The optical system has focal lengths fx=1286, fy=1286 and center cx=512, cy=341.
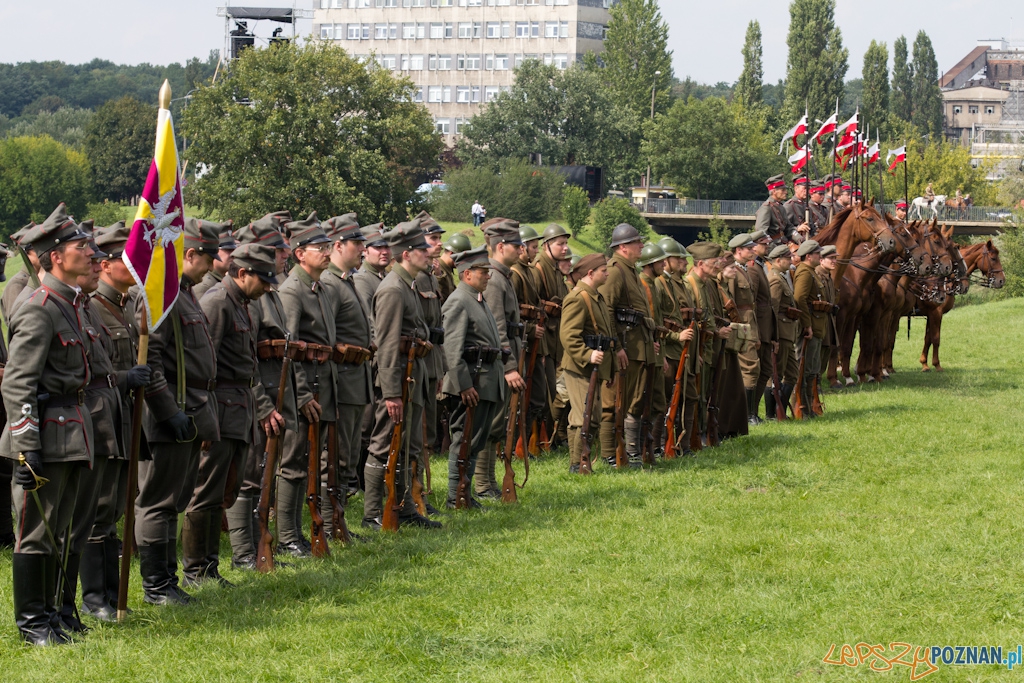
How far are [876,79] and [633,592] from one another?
98963 millimetres

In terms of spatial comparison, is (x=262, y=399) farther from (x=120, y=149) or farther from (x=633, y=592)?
(x=120, y=149)

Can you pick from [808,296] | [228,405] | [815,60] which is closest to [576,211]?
[815,60]

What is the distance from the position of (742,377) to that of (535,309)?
3.35 metres

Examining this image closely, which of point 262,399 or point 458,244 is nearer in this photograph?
point 262,399

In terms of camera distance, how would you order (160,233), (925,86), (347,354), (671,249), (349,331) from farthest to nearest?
(925,86) → (671,249) → (349,331) → (347,354) → (160,233)

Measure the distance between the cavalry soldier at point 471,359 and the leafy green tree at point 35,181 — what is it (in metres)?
85.1

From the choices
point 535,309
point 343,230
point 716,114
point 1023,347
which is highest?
point 716,114

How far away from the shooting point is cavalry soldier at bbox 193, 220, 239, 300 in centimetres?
872

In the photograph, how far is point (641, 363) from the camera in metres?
13.8

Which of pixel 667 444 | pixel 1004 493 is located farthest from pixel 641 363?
pixel 1004 493

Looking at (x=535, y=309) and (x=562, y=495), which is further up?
(x=535, y=309)

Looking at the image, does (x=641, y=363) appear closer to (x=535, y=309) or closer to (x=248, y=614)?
(x=535, y=309)

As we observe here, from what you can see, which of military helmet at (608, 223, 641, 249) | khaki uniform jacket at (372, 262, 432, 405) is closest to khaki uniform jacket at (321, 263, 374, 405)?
khaki uniform jacket at (372, 262, 432, 405)

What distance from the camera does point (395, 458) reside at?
996cm
